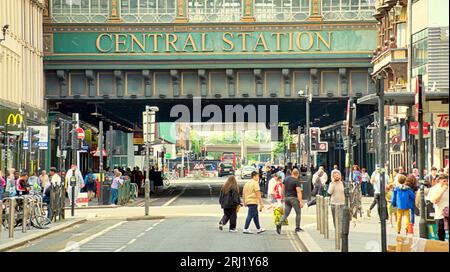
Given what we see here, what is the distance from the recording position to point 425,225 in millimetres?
23203

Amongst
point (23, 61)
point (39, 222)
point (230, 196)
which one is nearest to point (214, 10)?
point (23, 61)

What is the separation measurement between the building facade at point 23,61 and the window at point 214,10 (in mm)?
8604

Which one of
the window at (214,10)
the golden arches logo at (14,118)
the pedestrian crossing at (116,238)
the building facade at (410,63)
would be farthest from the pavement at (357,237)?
the window at (214,10)

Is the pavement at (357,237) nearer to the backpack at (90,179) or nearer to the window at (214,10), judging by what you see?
the backpack at (90,179)

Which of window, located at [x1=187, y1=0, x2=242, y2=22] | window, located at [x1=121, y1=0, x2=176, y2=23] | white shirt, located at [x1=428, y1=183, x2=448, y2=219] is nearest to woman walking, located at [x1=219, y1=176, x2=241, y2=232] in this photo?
white shirt, located at [x1=428, y1=183, x2=448, y2=219]

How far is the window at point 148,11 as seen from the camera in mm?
61688

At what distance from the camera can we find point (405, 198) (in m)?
28.2

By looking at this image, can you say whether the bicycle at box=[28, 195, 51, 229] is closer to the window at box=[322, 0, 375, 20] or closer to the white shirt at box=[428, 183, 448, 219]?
the white shirt at box=[428, 183, 448, 219]

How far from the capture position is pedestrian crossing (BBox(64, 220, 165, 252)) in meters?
25.4

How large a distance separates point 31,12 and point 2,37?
6.79 metres

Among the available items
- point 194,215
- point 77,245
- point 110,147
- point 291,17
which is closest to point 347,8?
point 291,17

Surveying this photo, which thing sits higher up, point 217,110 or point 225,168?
point 217,110

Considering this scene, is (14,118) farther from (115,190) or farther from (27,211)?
(27,211)

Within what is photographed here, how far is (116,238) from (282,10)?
34416 mm
